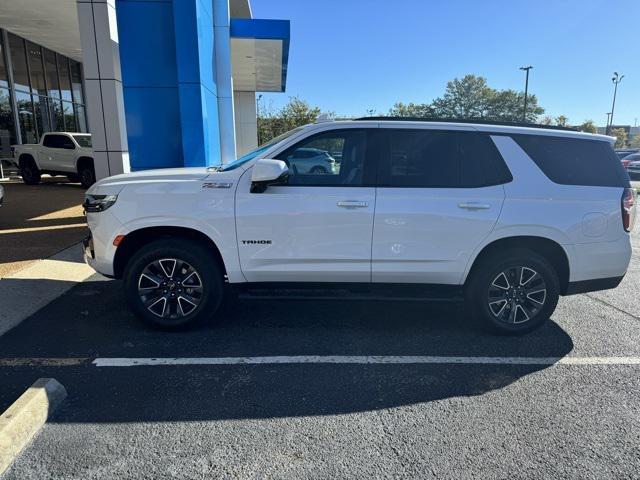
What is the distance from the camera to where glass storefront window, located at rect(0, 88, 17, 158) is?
19.2 meters

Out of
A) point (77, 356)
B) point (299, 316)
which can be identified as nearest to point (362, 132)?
point (299, 316)

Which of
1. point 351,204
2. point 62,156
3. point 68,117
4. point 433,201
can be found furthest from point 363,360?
point 68,117

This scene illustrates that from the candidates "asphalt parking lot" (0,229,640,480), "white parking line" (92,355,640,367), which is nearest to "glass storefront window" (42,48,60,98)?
"asphalt parking lot" (0,229,640,480)

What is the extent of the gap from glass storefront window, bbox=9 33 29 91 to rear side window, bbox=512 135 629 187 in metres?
22.2

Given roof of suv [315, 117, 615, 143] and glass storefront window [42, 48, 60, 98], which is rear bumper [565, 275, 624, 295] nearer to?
roof of suv [315, 117, 615, 143]

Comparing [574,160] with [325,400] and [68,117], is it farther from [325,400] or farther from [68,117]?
[68,117]

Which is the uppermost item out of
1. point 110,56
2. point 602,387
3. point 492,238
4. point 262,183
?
point 110,56

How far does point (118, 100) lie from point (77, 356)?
21.4ft

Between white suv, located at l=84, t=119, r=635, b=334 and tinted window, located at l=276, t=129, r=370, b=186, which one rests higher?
tinted window, located at l=276, t=129, r=370, b=186

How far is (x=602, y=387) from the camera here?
11.8 feet

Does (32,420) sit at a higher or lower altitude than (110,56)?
lower

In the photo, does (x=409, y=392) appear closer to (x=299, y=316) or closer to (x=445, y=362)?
(x=445, y=362)

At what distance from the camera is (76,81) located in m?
26.5

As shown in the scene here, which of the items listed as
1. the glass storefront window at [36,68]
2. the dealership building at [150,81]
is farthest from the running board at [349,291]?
the glass storefront window at [36,68]
